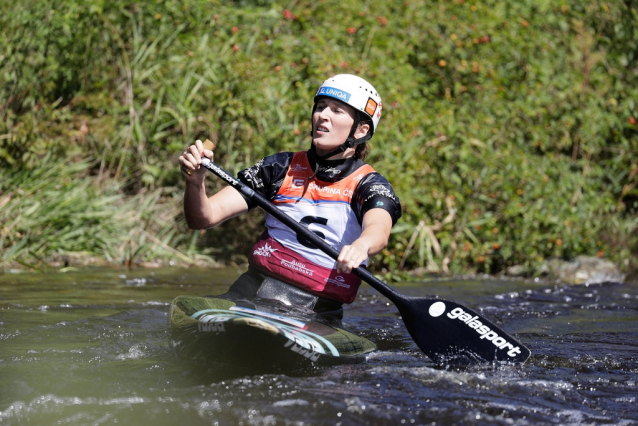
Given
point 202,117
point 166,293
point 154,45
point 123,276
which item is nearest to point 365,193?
point 166,293

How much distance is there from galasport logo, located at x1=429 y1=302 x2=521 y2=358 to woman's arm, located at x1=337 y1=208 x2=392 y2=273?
45cm

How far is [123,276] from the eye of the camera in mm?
6250

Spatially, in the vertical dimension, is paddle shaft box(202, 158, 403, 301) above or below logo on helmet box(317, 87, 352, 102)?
below

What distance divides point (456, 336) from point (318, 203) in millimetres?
971

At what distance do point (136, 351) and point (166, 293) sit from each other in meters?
2.02

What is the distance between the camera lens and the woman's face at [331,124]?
12.9 feet

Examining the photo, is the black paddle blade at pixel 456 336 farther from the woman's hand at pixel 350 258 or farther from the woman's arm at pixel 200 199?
the woman's arm at pixel 200 199

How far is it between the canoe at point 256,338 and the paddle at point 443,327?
1.07 ft

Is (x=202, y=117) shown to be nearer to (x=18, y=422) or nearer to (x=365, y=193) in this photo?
(x=365, y=193)

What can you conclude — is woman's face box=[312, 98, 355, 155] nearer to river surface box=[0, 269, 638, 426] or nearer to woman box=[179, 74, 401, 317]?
woman box=[179, 74, 401, 317]

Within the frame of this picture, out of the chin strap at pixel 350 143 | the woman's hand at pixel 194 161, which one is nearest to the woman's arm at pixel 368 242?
the chin strap at pixel 350 143

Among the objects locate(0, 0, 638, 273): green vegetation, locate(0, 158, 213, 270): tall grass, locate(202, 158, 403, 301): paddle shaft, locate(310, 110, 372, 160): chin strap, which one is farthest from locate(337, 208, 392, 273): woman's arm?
locate(0, 158, 213, 270): tall grass

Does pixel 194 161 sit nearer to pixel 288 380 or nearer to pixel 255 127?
pixel 288 380

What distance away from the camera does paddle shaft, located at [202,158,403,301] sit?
3.56m
